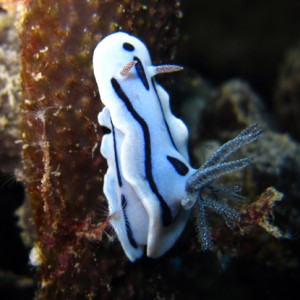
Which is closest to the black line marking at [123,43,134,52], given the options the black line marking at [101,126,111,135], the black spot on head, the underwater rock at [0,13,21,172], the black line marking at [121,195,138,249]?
the black spot on head

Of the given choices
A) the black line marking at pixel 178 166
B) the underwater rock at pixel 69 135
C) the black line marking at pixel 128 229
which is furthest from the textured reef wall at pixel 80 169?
the black line marking at pixel 178 166

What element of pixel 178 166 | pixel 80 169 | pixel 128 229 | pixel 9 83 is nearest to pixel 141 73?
pixel 178 166

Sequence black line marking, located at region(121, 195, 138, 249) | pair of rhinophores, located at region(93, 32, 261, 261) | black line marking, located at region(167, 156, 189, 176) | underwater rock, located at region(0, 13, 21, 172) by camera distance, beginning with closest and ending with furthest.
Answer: pair of rhinophores, located at region(93, 32, 261, 261) < black line marking, located at region(167, 156, 189, 176) < black line marking, located at region(121, 195, 138, 249) < underwater rock, located at region(0, 13, 21, 172)

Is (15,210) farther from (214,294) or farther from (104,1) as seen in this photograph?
(214,294)

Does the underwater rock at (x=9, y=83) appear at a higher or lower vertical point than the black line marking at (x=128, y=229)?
higher

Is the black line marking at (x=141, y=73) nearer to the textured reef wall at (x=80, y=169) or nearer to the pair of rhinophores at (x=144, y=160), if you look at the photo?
the pair of rhinophores at (x=144, y=160)

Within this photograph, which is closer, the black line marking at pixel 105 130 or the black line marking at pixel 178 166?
the black line marking at pixel 178 166

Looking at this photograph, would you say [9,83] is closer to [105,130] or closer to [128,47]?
[105,130]

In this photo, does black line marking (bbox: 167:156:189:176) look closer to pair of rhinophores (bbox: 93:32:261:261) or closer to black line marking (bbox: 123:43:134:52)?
pair of rhinophores (bbox: 93:32:261:261)

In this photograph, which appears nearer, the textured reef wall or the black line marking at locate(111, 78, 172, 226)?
the black line marking at locate(111, 78, 172, 226)
